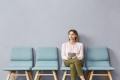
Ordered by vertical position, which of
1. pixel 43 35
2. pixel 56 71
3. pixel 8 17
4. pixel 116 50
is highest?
pixel 8 17

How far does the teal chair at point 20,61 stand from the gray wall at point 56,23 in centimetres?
15

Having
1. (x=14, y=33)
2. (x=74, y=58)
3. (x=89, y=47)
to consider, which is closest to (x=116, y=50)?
(x=89, y=47)

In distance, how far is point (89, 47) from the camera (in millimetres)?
5371

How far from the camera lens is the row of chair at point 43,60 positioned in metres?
5.05

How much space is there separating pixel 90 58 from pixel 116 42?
64cm

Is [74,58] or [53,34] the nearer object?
[74,58]

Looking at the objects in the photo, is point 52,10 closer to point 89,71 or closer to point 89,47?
point 89,47

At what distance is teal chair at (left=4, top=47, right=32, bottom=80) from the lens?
5.07 meters

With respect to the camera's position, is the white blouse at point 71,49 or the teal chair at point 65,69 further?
the white blouse at point 71,49

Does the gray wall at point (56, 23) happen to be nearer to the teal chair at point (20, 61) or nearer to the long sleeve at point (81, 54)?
the teal chair at point (20, 61)

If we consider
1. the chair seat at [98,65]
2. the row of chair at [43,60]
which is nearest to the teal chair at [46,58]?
the row of chair at [43,60]

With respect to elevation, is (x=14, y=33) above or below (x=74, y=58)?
above

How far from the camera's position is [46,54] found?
17.4ft

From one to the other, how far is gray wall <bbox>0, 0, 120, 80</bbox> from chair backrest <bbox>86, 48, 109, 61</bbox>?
0.15 meters
